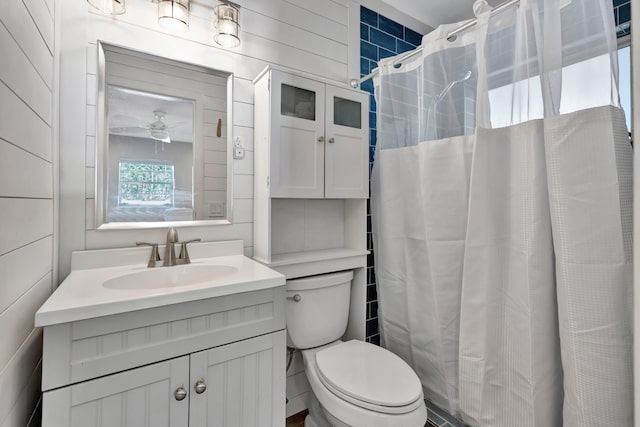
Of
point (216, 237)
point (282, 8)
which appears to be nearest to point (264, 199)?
point (216, 237)

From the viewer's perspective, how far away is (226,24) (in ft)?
4.53

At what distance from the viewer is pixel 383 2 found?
199 cm

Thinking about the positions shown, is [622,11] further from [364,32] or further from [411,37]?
[364,32]

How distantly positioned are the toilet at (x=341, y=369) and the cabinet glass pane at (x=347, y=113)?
2.69 feet

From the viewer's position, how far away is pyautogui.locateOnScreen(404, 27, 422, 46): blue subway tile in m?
2.15

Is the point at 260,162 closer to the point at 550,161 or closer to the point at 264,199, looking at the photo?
the point at 264,199

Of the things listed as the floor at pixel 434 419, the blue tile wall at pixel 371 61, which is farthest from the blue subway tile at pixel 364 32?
the floor at pixel 434 419

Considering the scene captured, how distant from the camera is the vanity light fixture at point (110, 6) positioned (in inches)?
45.7

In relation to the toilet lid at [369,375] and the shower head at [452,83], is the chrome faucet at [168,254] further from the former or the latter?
the shower head at [452,83]

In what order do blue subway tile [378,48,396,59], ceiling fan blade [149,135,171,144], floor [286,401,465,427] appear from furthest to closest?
blue subway tile [378,48,396,59], floor [286,401,465,427], ceiling fan blade [149,135,171,144]

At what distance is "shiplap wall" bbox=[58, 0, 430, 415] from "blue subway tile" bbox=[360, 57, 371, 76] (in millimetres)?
44

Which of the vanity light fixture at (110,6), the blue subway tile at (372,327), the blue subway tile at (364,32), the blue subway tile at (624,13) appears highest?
the blue subway tile at (364,32)

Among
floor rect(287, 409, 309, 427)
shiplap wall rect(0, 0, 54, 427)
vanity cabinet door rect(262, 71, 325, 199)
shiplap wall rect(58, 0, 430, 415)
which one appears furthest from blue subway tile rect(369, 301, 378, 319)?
shiplap wall rect(0, 0, 54, 427)

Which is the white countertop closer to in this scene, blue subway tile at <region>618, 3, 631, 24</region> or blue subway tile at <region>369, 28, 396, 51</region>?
blue subway tile at <region>369, 28, 396, 51</region>
